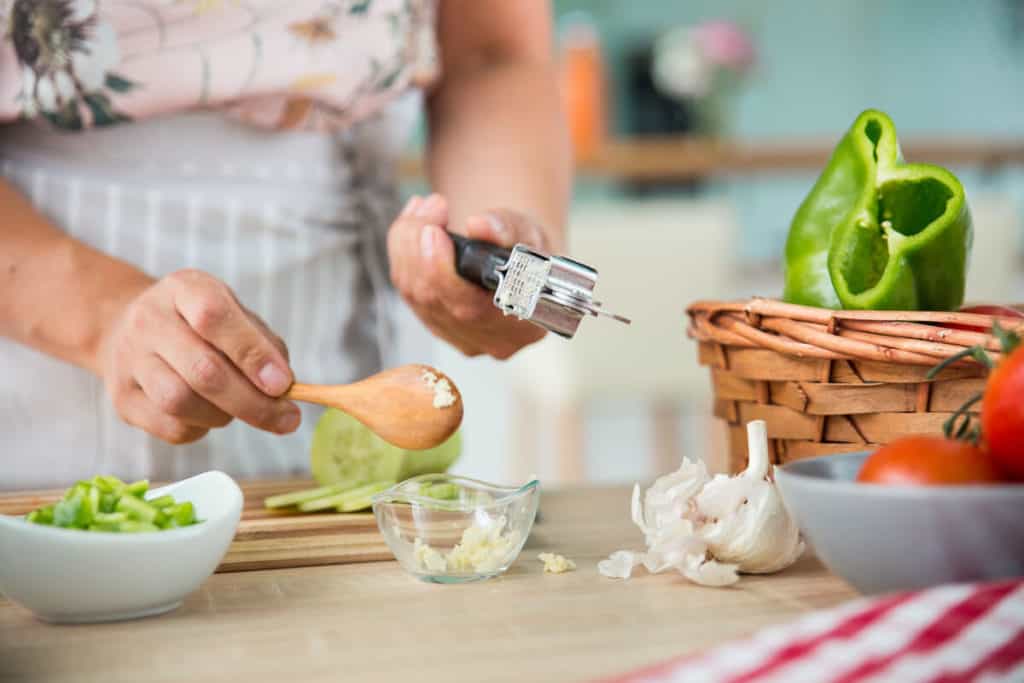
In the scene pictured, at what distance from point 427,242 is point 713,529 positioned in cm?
35

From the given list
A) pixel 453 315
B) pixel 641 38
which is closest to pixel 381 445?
pixel 453 315

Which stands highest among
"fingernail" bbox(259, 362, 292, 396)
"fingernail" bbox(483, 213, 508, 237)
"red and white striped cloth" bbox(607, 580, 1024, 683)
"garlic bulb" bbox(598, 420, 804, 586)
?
"fingernail" bbox(483, 213, 508, 237)

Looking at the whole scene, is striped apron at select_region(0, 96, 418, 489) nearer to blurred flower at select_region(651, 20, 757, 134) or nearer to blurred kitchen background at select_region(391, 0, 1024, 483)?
blurred kitchen background at select_region(391, 0, 1024, 483)

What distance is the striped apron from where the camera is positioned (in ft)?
3.62

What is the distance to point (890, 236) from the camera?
2.68ft

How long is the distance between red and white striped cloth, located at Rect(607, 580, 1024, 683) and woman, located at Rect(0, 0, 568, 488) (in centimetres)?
44

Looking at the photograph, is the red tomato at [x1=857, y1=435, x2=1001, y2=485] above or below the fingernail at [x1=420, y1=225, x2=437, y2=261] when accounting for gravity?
below

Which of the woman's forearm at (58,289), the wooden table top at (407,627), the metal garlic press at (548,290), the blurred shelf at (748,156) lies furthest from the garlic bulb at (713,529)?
the blurred shelf at (748,156)

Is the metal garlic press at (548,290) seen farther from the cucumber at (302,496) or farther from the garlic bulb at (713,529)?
the cucumber at (302,496)

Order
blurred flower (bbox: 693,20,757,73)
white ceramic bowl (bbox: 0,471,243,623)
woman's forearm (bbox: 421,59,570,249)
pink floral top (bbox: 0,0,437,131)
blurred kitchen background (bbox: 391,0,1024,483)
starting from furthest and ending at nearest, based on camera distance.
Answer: blurred flower (bbox: 693,20,757,73) → blurred kitchen background (bbox: 391,0,1024,483) → woman's forearm (bbox: 421,59,570,249) → pink floral top (bbox: 0,0,437,131) → white ceramic bowl (bbox: 0,471,243,623)

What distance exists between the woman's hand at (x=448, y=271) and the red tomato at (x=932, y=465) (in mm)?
412

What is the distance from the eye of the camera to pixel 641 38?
225 inches

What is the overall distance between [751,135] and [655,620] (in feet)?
17.9

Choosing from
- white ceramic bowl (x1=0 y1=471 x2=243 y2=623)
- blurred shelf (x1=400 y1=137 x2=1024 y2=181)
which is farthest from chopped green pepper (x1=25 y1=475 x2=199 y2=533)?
blurred shelf (x1=400 y1=137 x2=1024 y2=181)
